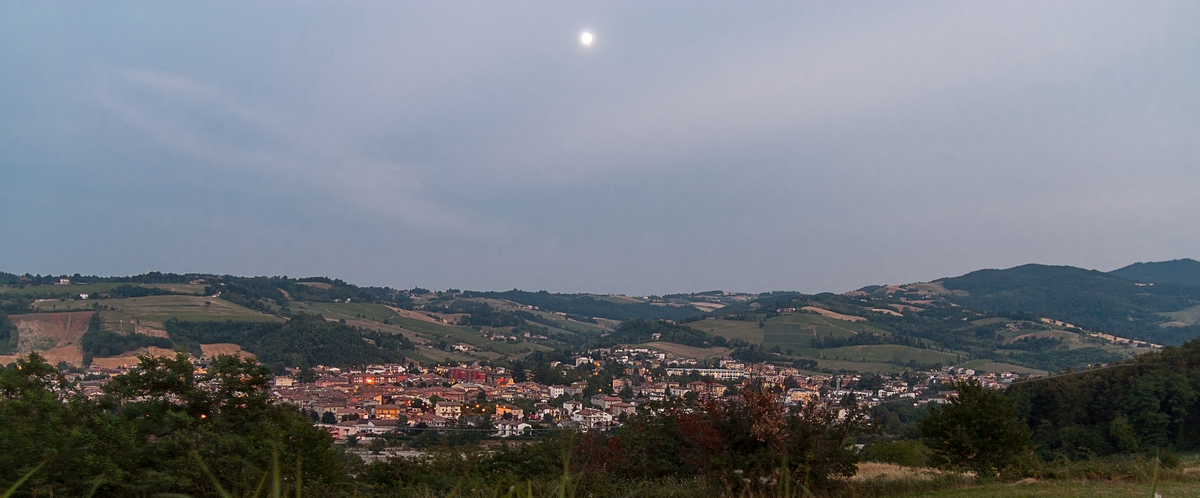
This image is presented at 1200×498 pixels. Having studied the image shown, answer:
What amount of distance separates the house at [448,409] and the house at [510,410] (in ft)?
9.59

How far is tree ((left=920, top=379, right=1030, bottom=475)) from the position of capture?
18.1 metres

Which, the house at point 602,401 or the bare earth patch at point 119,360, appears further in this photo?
the bare earth patch at point 119,360

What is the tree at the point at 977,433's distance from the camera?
59.3 ft

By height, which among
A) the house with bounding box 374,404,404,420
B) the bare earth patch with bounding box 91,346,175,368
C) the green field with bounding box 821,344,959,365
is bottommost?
the house with bounding box 374,404,404,420

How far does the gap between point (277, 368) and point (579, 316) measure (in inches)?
4606

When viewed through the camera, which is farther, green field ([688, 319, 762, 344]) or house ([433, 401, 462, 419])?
green field ([688, 319, 762, 344])

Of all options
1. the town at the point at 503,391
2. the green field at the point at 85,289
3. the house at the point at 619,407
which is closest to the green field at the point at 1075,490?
the town at the point at 503,391

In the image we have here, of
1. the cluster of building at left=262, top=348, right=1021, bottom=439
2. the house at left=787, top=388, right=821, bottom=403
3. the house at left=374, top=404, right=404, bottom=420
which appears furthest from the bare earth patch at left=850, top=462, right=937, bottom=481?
the house at left=374, top=404, right=404, bottom=420

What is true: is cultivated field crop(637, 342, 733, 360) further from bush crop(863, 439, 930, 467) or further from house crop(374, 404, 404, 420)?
bush crop(863, 439, 930, 467)

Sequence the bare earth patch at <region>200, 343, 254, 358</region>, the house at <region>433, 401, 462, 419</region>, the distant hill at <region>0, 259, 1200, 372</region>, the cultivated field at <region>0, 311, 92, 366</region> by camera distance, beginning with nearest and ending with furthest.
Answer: the house at <region>433, 401, 462, 419</region>
the cultivated field at <region>0, 311, 92, 366</region>
the bare earth patch at <region>200, 343, 254, 358</region>
the distant hill at <region>0, 259, 1200, 372</region>

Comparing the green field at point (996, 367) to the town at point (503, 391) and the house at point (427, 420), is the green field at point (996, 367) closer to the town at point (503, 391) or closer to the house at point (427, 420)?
the town at point (503, 391)

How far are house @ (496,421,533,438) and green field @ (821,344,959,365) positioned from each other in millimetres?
64505

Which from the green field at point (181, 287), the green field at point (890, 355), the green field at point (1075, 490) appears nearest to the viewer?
the green field at point (1075, 490)

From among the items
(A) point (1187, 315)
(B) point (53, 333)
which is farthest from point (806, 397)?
(A) point (1187, 315)
